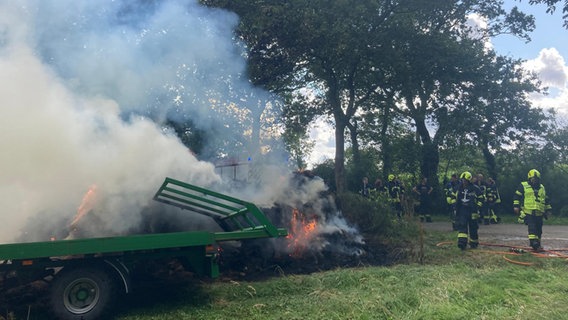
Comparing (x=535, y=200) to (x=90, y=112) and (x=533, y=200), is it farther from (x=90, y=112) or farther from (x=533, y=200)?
(x=90, y=112)

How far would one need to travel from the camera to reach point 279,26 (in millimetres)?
13742

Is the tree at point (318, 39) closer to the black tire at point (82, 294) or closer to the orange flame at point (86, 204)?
the orange flame at point (86, 204)

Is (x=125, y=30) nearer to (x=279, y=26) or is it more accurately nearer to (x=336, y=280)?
(x=279, y=26)

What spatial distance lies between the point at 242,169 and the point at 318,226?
3.03 metres

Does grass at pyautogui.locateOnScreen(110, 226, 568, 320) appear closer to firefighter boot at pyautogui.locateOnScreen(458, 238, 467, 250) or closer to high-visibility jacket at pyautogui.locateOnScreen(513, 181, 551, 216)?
high-visibility jacket at pyautogui.locateOnScreen(513, 181, 551, 216)

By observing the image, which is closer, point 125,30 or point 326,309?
point 326,309

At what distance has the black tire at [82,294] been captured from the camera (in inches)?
203

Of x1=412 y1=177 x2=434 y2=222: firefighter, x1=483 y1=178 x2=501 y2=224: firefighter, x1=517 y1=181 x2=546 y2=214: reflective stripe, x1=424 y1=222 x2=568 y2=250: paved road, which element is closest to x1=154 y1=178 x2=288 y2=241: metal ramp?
x1=517 y1=181 x2=546 y2=214: reflective stripe

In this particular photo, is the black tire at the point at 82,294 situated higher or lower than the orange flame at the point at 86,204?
lower

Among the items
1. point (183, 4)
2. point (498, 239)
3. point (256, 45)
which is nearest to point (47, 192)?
A: point (183, 4)

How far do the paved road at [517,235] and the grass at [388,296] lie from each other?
3430 millimetres

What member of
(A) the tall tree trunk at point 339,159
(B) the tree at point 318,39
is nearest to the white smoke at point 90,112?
(B) the tree at point 318,39

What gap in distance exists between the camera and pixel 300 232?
850 centimetres

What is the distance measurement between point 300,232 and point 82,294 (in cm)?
430
